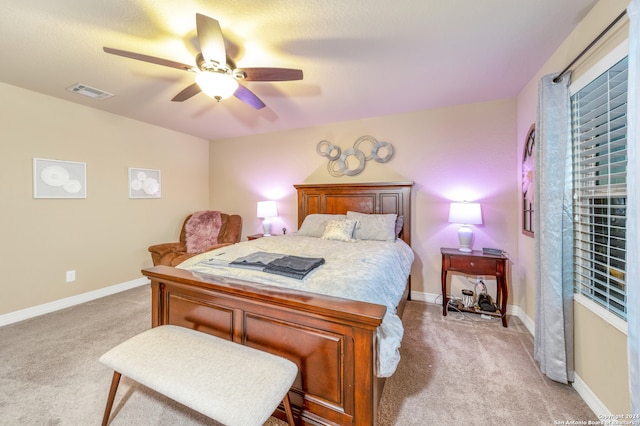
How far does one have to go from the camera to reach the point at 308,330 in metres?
A: 1.39

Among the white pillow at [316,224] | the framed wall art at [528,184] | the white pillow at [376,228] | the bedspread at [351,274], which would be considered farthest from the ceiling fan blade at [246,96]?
the framed wall art at [528,184]

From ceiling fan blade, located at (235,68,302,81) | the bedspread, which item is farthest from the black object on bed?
ceiling fan blade, located at (235,68,302,81)

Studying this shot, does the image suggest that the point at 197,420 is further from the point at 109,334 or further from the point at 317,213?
the point at 317,213

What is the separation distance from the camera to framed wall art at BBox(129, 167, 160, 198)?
3.72 m

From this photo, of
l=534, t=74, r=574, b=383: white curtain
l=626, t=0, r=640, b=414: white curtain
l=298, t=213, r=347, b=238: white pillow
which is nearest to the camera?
l=626, t=0, r=640, b=414: white curtain

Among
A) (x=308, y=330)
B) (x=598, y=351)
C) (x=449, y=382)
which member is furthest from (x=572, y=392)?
(x=308, y=330)

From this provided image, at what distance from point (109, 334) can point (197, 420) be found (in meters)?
1.61

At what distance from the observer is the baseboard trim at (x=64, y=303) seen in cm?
265

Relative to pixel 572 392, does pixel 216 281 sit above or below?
above

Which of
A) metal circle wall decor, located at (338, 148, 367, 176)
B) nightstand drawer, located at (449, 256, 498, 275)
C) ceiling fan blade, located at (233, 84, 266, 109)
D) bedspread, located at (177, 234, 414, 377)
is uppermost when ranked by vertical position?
ceiling fan blade, located at (233, 84, 266, 109)

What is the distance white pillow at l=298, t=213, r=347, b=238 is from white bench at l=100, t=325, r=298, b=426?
198cm

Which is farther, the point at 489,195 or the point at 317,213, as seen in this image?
the point at 317,213

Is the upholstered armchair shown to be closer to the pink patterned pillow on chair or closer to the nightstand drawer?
the pink patterned pillow on chair

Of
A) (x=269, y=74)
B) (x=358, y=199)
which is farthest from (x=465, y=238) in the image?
(x=269, y=74)
